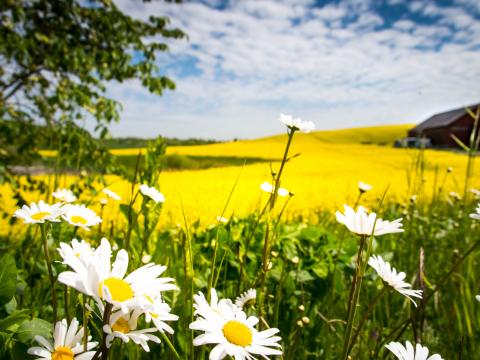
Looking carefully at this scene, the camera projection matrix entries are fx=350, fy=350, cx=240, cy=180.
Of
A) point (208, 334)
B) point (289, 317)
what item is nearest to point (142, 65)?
point (289, 317)

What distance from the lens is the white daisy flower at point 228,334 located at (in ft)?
1.81

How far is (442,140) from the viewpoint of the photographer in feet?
140

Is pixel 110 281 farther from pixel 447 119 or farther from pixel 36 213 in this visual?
pixel 447 119

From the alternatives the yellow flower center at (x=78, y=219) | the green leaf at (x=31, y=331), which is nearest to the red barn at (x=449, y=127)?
the yellow flower center at (x=78, y=219)

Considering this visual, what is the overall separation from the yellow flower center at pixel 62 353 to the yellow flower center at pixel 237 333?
0.26m

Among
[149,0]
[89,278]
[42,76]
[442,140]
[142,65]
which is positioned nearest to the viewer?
[89,278]

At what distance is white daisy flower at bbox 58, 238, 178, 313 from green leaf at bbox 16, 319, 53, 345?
0.99 ft

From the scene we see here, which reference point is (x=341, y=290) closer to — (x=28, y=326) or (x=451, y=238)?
(x=28, y=326)

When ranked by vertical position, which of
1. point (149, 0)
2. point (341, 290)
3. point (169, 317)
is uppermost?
point (149, 0)

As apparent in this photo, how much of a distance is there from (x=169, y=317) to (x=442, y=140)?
4930 centimetres

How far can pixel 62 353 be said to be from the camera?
59cm

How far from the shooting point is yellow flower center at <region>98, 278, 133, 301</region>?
52cm

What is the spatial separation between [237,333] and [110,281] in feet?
0.77

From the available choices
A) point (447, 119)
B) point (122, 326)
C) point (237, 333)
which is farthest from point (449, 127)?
→ point (122, 326)
